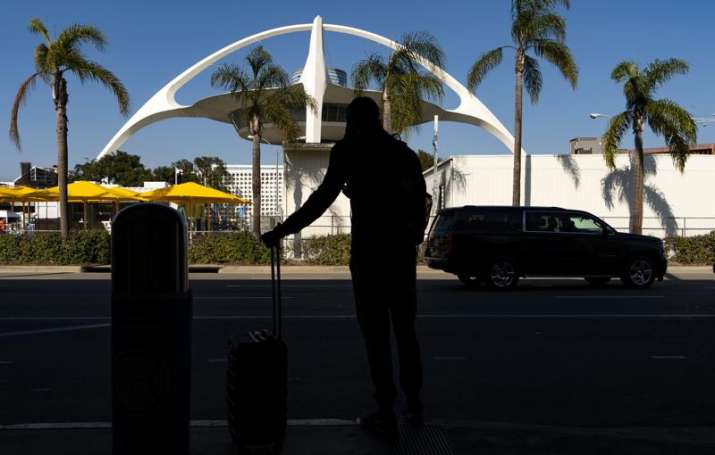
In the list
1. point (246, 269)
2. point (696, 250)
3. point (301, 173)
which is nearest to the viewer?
point (246, 269)

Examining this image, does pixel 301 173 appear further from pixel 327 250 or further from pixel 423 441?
pixel 423 441

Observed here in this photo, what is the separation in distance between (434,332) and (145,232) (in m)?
6.06

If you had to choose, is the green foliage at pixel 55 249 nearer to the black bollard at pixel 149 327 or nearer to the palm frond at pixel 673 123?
the palm frond at pixel 673 123

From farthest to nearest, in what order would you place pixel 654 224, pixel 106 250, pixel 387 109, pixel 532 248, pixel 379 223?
1. pixel 654 224
2. pixel 387 109
3. pixel 106 250
4. pixel 532 248
5. pixel 379 223

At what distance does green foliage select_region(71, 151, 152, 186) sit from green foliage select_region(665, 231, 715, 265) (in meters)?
54.4

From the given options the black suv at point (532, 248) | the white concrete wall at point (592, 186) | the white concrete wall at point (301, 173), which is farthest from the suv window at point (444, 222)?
the white concrete wall at point (592, 186)

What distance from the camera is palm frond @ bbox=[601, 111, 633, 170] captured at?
26.3 meters

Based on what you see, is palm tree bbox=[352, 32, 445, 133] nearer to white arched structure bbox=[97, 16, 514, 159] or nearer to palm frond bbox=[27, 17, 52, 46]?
palm frond bbox=[27, 17, 52, 46]

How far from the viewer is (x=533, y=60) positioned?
25.6 m

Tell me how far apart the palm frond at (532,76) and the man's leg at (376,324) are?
22.9m

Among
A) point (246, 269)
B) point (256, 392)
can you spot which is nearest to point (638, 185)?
point (246, 269)

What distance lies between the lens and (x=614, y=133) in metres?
26.3

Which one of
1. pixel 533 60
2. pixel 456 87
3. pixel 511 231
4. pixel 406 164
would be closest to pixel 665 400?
pixel 406 164

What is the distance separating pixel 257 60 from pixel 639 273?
17025 millimetres
